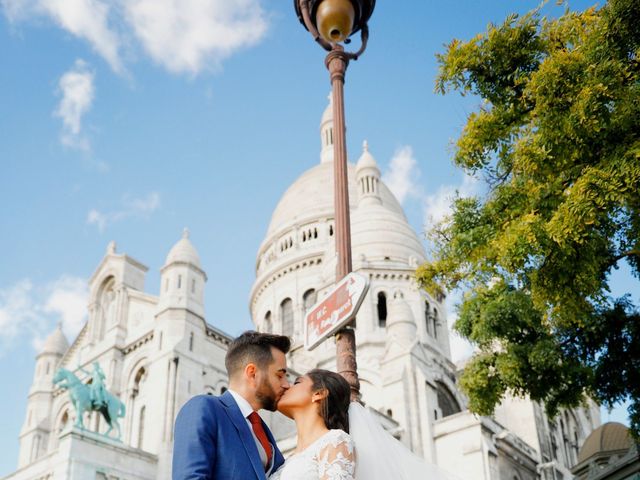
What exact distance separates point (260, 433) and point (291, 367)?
35.4 m

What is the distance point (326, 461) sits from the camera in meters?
3.73

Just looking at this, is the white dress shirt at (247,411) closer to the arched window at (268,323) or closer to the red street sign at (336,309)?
the red street sign at (336,309)

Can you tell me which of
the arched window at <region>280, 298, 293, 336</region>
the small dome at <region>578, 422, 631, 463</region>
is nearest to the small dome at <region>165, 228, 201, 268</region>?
the arched window at <region>280, 298, 293, 336</region>

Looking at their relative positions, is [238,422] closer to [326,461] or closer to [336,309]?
[326,461]

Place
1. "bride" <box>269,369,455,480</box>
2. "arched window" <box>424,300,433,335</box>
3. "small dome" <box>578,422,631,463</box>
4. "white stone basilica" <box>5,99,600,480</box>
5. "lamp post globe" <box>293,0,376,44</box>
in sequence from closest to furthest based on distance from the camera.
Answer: "bride" <box>269,369,455,480</box> < "lamp post globe" <box>293,0,376,44</box> < "white stone basilica" <box>5,99,600,480</box> < "small dome" <box>578,422,631,463</box> < "arched window" <box>424,300,433,335</box>

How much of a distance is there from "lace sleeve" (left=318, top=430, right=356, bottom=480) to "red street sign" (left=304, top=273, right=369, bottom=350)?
3156 mm

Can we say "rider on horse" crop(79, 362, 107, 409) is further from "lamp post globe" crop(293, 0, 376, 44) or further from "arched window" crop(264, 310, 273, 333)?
"lamp post globe" crop(293, 0, 376, 44)

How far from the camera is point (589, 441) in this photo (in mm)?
33969

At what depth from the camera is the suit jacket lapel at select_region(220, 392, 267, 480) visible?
153 inches

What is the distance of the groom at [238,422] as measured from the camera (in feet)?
12.2

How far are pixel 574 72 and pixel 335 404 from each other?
9654 mm

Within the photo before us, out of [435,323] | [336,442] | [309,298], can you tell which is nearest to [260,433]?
[336,442]

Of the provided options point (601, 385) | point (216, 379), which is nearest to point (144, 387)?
point (216, 379)

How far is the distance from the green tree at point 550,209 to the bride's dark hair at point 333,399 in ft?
26.7
